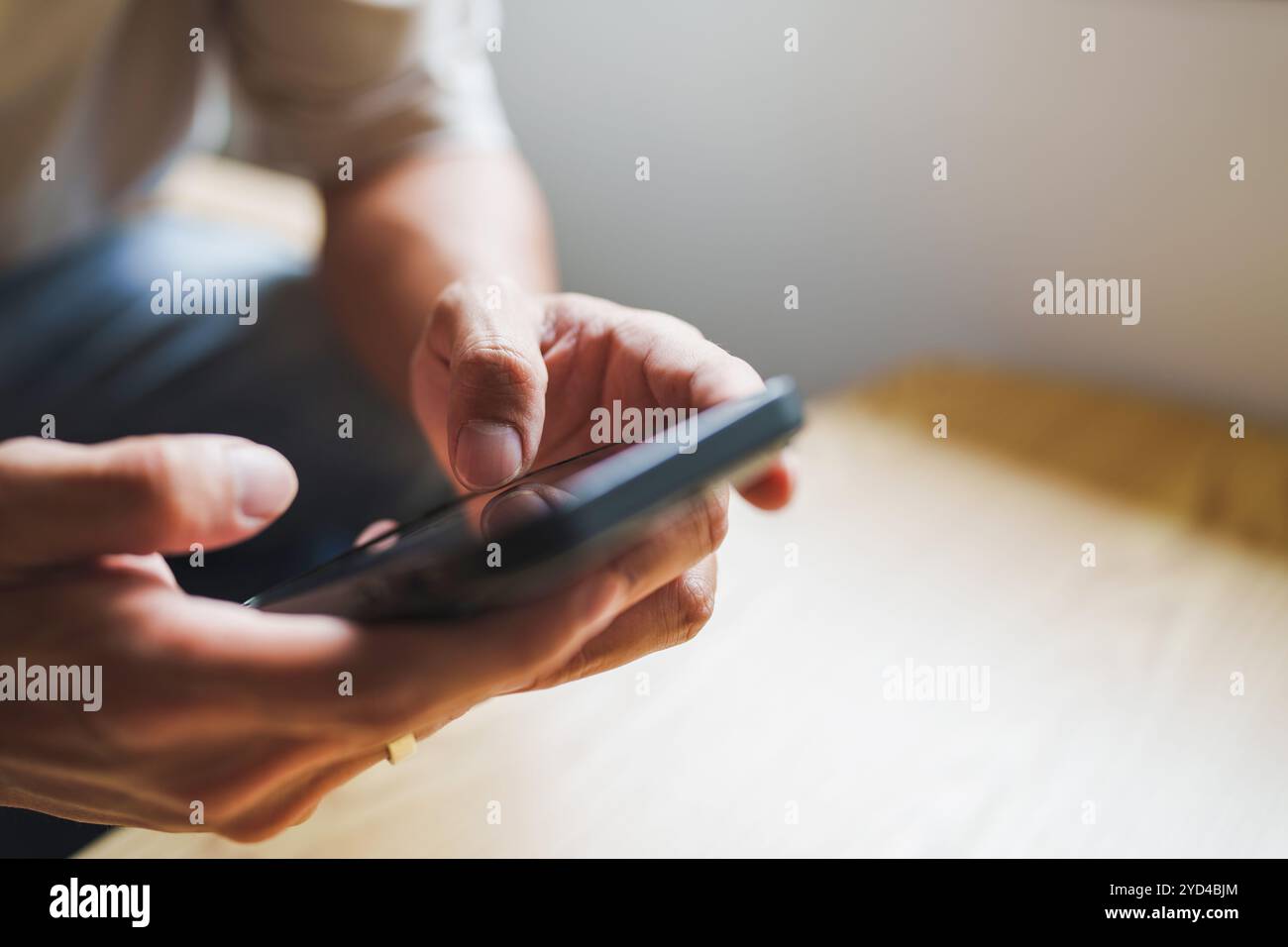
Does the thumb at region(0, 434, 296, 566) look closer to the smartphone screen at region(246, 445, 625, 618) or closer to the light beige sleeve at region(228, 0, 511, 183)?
the smartphone screen at region(246, 445, 625, 618)

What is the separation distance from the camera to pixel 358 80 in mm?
912

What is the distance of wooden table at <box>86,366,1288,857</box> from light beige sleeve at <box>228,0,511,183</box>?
47cm

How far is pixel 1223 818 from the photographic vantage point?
1.79 ft

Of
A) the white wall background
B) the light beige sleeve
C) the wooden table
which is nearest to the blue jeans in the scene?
the light beige sleeve

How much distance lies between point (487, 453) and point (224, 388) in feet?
1.47

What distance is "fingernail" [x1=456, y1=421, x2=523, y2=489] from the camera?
1.55ft

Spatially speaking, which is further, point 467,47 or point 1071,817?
point 467,47

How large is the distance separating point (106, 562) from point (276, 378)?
1.64ft

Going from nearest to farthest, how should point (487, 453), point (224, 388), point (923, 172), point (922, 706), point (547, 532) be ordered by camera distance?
point (547, 532) < point (487, 453) < point (922, 706) < point (224, 388) < point (923, 172)

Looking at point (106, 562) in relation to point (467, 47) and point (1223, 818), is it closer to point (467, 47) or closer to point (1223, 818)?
point (1223, 818)

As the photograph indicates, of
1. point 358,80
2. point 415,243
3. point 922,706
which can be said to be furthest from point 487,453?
point 358,80

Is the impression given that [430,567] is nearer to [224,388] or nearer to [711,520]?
[711,520]
